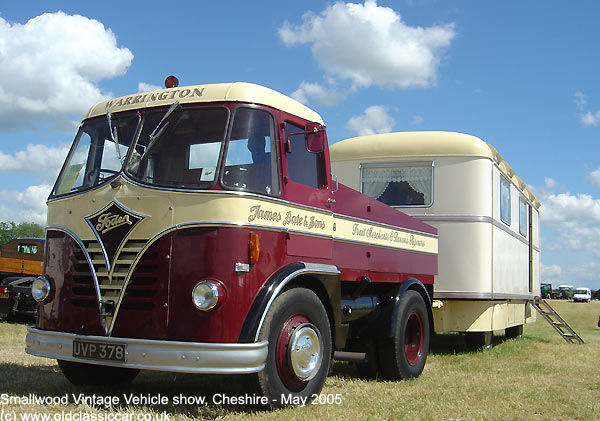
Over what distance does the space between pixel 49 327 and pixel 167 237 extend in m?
1.56

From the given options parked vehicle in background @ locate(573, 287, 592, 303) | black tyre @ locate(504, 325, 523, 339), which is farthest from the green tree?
black tyre @ locate(504, 325, 523, 339)

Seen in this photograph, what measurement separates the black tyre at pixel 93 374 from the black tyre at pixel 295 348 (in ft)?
6.80

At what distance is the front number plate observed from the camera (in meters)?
5.25

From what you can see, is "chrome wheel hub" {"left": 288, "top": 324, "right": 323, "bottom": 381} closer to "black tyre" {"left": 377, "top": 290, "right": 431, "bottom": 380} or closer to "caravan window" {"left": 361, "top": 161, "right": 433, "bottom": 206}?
"black tyre" {"left": 377, "top": 290, "right": 431, "bottom": 380}

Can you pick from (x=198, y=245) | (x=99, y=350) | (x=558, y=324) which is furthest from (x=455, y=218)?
(x=99, y=350)

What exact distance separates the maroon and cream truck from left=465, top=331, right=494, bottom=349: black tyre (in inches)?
190

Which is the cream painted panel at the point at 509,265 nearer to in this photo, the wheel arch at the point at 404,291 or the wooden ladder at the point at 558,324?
the wooden ladder at the point at 558,324

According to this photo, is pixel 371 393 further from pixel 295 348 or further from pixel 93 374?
pixel 93 374

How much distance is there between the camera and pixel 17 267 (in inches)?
667

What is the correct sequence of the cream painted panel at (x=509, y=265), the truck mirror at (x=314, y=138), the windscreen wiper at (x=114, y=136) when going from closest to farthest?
the windscreen wiper at (x=114, y=136)
the truck mirror at (x=314, y=138)
the cream painted panel at (x=509, y=265)

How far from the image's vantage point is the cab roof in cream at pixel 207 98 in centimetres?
575

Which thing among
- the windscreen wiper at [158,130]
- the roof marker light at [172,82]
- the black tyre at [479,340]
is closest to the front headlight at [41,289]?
the windscreen wiper at [158,130]

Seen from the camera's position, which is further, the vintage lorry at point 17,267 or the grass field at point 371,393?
the vintage lorry at point 17,267

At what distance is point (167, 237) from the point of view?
5355 mm
